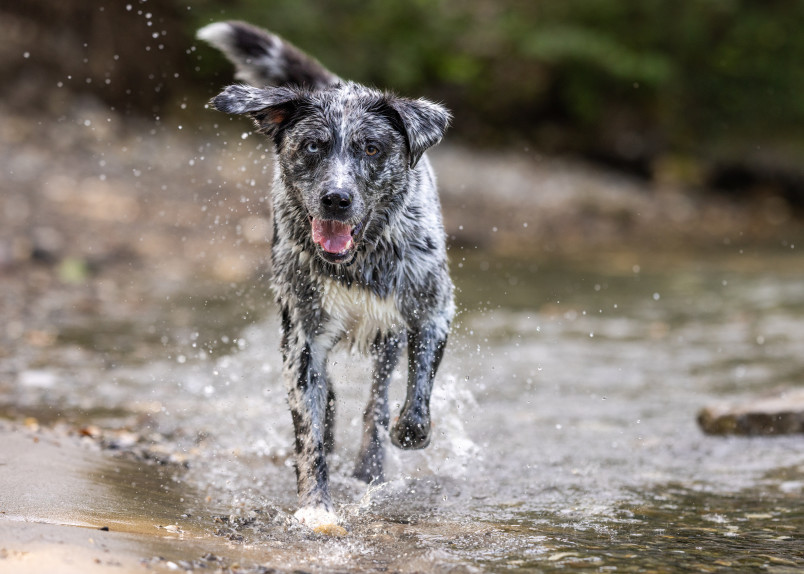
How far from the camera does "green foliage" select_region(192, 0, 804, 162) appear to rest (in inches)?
687

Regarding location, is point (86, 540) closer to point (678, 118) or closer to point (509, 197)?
point (509, 197)

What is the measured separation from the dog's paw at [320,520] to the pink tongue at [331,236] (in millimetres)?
1139

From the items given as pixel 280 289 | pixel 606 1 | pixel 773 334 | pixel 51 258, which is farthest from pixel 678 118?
pixel 280 289

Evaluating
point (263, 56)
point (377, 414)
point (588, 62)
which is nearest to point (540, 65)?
point (588, 62)

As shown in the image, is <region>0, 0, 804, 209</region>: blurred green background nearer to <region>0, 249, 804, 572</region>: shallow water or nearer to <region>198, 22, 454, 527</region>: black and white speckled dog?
<region>0, 249, 804, 572</region>: shallow water

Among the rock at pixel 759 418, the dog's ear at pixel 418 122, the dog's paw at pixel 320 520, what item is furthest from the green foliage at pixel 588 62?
the dog's paw at pixel 320 520

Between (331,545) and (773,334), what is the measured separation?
6044 millimetres

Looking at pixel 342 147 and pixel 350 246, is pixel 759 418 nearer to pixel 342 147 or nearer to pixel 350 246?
pixel 350 246

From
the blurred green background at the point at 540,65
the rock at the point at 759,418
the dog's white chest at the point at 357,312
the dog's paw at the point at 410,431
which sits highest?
the blurred green background at the point at 540,65

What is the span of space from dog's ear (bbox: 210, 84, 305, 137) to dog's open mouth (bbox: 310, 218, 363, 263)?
0.61m

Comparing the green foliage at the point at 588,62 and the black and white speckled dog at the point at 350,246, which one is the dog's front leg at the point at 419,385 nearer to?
the black and white speckled dog at the point at 350,246

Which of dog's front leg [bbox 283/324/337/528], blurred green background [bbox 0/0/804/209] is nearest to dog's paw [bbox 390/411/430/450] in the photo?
dog's front leg [bbox 283/324/337/528]

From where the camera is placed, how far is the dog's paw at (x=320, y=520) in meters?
3.77

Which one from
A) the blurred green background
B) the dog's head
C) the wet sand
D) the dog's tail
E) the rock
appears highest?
the blurred green background
